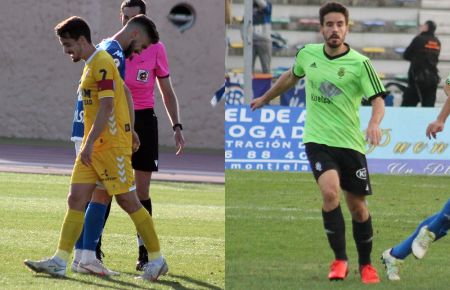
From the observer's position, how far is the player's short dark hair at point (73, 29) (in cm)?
741

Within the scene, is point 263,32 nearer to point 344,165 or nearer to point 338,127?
point 338,127

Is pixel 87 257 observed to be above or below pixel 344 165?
below

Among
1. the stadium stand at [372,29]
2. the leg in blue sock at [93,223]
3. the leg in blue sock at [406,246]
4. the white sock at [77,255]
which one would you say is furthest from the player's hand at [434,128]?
the white sock at [77,255]

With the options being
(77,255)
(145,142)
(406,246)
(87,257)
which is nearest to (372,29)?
(406,246)

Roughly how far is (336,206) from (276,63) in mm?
901

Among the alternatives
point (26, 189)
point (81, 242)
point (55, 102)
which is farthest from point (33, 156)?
point (81, 242)

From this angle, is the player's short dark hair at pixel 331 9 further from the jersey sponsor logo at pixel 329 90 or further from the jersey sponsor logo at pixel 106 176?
the jersey sponsor logo at pixel 106 176

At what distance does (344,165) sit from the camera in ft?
22.4

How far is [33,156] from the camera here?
22.4 m

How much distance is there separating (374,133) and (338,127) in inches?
13.5

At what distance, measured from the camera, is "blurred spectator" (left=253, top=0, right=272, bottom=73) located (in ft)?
19.6

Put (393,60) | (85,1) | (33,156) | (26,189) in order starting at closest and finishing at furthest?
(393,60) → (26,189) → (33,156) → (85,1)

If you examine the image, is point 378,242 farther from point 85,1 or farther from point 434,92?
point 85,1

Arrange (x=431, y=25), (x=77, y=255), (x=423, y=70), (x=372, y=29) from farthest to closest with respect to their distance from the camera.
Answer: (x=77, y=255)
(x=423, y=70)
(x=431, y=25)
(x=372, y=29)
